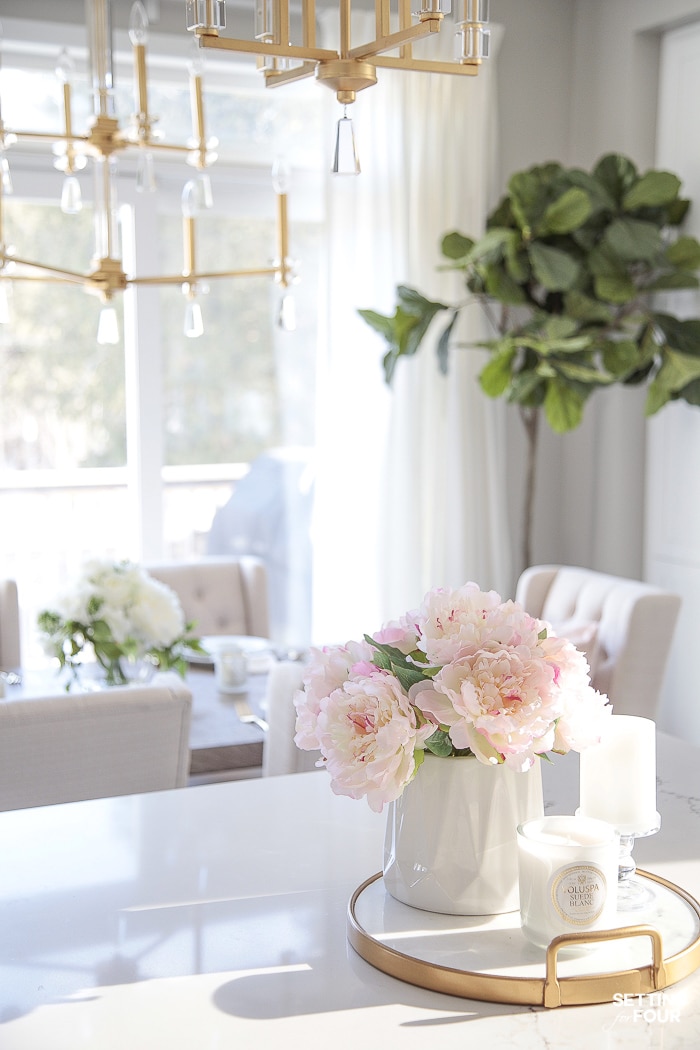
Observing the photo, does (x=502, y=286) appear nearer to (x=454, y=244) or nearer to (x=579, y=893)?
(x=454, y=244)

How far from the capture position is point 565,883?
3.51 ft

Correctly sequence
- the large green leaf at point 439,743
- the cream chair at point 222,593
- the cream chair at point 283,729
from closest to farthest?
the large green leaf at point 439,743
the cream chair at point 283,729
the cream chair at point 222,593

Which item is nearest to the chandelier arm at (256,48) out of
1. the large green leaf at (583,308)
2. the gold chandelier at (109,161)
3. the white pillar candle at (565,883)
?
the white pillar candle at (565,883)

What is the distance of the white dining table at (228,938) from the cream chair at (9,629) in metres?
1.86

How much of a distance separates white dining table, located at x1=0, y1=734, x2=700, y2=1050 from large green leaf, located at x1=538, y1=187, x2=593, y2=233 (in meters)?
2.60

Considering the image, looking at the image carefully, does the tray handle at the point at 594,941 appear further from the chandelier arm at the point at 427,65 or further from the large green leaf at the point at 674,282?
the large green leaf at the point at 674,282

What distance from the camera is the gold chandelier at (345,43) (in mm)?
1195

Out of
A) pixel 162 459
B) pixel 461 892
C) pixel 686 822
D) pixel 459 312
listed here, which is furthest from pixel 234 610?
pixel 461 892

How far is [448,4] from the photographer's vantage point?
4.10ft

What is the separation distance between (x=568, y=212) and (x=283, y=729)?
7.78 ft

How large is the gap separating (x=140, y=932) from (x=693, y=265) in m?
3.42

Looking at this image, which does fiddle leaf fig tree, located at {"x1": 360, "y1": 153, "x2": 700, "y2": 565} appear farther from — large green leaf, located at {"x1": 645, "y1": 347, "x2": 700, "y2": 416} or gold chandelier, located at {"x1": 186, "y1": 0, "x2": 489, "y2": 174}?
gold chandelier, located at {"x1": 186, "y1": 0, "x2": 489, "y2": 174}

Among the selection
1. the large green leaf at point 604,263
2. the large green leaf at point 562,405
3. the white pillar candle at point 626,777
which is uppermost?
the large green leaf at point 604,263

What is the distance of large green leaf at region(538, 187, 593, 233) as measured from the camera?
379 centimetres
